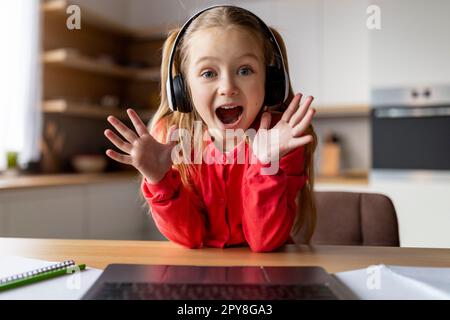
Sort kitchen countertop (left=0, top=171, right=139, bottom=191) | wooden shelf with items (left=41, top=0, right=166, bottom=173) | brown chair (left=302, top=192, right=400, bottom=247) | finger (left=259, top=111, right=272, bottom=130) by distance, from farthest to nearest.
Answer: wooden shelf with items (left=41, top=0, right=166, bottom=173), kitchen countertop (left=0, top=171, right=139, bottom=191), brown chair (left=302, top=192, right=400, bottom=247), finger (left=259, top=111, right=272, bottom=130)

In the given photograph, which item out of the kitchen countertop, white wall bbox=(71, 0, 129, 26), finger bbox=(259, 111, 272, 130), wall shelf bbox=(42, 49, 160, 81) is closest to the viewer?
finger bbox=(259, 111, 272, 130)

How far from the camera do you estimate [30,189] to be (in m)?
2.05

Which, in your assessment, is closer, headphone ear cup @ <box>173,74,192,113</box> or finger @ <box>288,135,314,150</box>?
finger @ <box>288,135,314,150</box>

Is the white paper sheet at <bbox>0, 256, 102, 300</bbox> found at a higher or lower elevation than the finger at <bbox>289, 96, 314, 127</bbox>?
lower

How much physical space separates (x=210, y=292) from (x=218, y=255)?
8.2 inches

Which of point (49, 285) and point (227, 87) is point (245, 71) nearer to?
point (227, 87)

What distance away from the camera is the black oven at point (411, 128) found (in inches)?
90.7

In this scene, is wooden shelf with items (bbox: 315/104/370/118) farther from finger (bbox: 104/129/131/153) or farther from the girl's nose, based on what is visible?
finger (bbox: 104/129/131/153)

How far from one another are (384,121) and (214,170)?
171 centimetres

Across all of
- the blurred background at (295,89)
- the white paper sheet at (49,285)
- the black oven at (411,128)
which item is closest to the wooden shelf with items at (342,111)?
the blurred background at (295,89)

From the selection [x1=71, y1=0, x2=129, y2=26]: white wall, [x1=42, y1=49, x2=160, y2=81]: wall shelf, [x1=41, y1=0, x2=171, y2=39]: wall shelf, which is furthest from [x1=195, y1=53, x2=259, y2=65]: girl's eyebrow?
[x1=71, y1=0, x2=129, y2=26]: white wall

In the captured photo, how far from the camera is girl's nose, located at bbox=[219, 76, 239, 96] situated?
77 centimetres

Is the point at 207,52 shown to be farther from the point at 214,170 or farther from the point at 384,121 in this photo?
the point at 384,121

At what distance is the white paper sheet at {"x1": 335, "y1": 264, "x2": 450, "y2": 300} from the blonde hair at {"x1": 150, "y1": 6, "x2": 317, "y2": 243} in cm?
31
